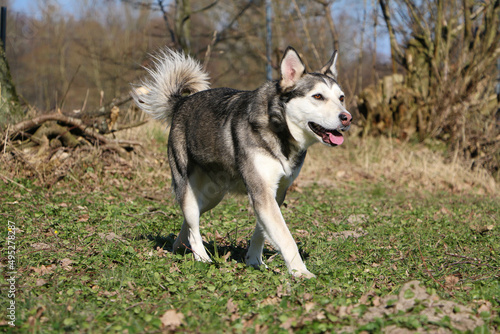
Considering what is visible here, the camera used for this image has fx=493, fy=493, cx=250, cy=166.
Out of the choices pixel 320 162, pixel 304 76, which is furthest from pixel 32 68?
pixel 304 76

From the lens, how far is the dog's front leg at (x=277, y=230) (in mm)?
3812

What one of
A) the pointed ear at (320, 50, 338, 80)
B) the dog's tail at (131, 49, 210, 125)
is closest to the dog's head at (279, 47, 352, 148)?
the pointed ear at (320, 50, 338, 80)

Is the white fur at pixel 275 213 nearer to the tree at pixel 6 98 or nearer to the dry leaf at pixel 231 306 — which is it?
the dry leaf at pixel 231 306

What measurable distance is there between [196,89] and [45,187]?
2835 mm

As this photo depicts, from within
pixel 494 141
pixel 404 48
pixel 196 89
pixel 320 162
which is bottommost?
pixel 320 162

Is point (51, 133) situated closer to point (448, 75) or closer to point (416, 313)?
point (416, 313)

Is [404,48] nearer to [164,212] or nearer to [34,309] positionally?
[164,212]

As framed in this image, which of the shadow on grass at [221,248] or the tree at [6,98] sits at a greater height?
the tree at [6,98]

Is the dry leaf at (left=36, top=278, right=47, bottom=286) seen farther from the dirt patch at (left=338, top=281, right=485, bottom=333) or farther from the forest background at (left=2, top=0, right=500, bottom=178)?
the forest background at (left=2, top=0, right=500, bottom=178)

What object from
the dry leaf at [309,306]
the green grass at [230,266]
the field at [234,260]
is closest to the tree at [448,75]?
the field at [234,260]

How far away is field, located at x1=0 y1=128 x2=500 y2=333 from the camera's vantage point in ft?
9.41

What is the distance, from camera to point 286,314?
2.91 m

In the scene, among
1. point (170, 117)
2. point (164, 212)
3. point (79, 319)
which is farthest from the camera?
point (164, 212)

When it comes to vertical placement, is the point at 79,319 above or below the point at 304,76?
below
